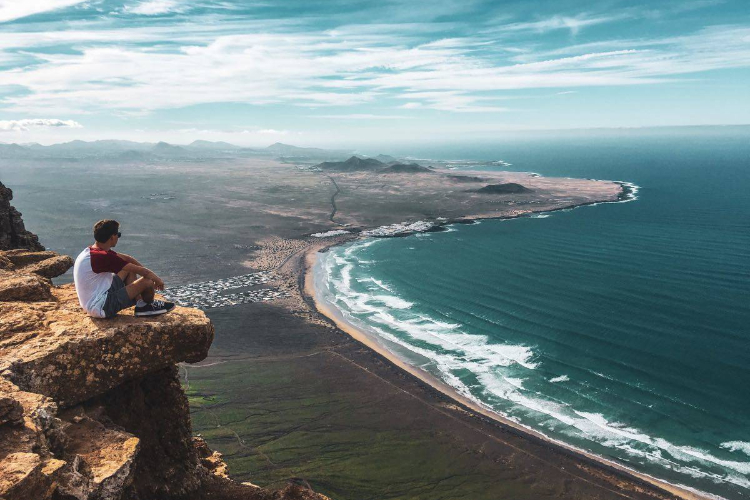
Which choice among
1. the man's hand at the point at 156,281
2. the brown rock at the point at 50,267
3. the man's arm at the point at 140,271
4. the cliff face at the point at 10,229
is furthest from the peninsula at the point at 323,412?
the cliff face at the point at 10,229

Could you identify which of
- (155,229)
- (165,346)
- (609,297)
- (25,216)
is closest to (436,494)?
(165,346)

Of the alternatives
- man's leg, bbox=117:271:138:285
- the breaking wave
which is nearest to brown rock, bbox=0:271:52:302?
man's leg, bbox=117:271:138:285

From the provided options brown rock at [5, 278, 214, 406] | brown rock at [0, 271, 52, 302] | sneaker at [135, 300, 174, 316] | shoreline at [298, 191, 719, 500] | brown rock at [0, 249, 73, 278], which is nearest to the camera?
brown rock at [5, 278, 214, 406]

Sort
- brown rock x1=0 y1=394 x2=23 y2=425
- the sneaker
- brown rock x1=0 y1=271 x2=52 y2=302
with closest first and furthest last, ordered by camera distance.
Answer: brown rock x1=0 y1=394 x2=23 y2=425 → the sneaker → brown rock x1=0 y1=271 x2=52 y2=302

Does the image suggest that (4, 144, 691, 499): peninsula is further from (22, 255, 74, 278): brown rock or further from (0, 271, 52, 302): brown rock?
(22, 255, 74, 278): brown rock

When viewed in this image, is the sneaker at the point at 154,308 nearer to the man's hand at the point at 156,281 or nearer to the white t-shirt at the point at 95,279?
the man's hand at the point at 156,281

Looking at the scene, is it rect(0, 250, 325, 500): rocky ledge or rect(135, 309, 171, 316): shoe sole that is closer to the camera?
rect(0, 250, 325, 500): rocky ledge

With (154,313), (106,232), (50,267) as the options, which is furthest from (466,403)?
(106,232)
